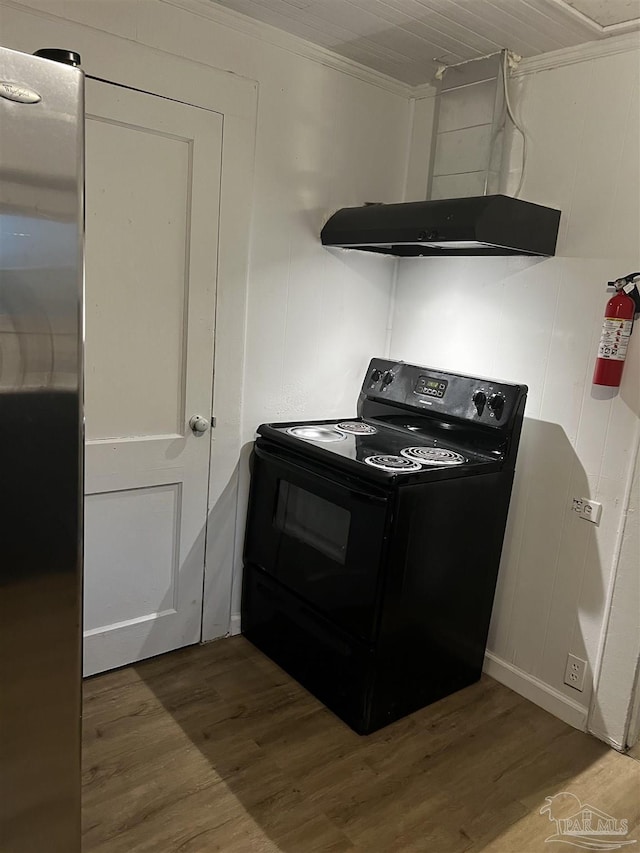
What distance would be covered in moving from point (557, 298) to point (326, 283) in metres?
0.90

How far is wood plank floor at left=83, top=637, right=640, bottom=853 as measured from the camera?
177cm

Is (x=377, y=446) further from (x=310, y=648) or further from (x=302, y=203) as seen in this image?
(x=302, y=203)

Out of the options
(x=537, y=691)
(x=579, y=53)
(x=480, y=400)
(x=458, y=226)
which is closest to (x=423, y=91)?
(x=579, y=53)

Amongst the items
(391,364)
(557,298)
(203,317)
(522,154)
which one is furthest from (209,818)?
(522,154)

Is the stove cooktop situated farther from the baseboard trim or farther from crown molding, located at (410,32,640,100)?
crown molding, located at (410,32,640,100)

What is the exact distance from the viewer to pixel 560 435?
2.32 metres

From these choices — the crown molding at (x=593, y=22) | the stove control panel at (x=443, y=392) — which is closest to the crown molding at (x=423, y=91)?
the crown molding at (x=593, y=22)

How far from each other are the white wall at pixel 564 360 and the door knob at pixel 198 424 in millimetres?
1071

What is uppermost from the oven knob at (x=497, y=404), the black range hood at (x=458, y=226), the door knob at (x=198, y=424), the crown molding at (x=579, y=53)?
the crown molding at (x=579, y=53)

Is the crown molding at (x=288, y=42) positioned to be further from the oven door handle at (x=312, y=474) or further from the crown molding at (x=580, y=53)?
the oven door handle at (x=312, y=474)

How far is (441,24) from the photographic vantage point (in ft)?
7.13

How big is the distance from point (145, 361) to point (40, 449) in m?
1.20

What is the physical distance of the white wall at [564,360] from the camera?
2.14m

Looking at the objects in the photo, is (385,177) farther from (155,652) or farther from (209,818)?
(209,818)
